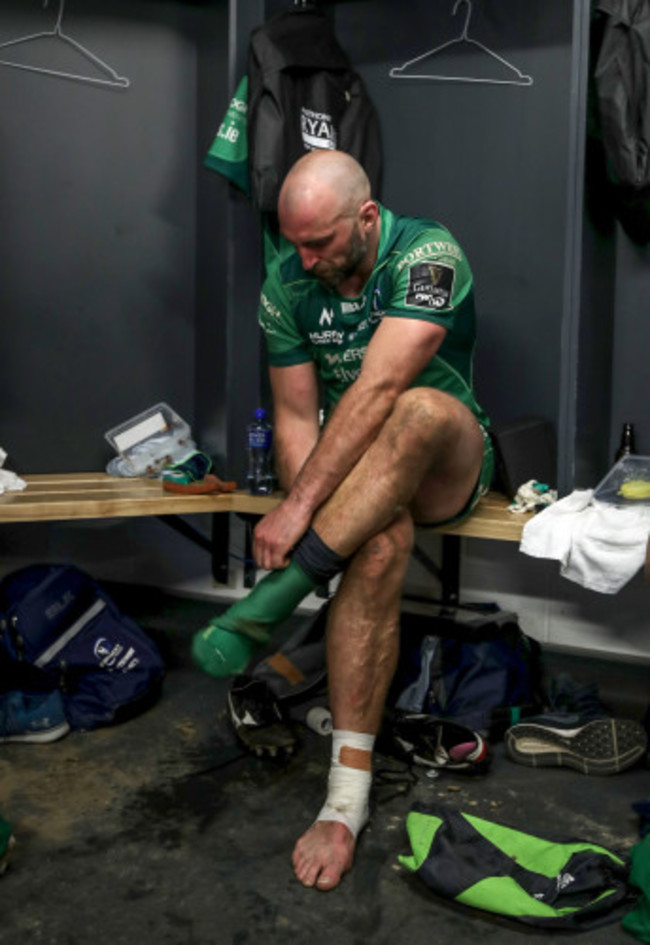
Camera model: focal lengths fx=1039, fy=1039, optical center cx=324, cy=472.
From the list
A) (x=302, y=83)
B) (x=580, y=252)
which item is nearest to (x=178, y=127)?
(x=302, y=83)

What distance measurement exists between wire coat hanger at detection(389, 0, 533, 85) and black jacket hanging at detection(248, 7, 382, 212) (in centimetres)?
16

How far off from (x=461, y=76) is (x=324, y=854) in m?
2.34

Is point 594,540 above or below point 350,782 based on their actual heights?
above

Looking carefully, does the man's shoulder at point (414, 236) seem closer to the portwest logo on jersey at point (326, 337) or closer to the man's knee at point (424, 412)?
the portwest logo on jersey at point (326, 337)

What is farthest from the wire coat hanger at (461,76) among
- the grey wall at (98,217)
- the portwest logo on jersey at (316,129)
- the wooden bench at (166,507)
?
the wooden bench at (166,507)

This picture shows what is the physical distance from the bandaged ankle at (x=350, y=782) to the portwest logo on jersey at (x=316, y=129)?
68.3 inches

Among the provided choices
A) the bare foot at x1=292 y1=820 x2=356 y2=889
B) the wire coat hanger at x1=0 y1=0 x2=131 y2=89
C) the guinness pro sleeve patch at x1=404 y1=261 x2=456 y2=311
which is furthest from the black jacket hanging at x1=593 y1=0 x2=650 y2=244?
the bare foot at x1=292 y1=820 x2=356 y2=889

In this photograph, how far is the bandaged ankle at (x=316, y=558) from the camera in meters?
2.08

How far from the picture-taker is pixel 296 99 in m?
2.99

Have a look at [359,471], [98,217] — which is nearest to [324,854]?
[359,471]

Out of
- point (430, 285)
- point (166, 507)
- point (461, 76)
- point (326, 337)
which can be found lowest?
point (166, 507)

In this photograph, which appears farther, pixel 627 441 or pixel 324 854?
pixel 627 441

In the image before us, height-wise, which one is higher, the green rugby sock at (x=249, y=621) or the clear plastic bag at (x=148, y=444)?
the clear plastic bag at (x=148, y=444)

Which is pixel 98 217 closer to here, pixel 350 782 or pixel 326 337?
pixel 326 337
